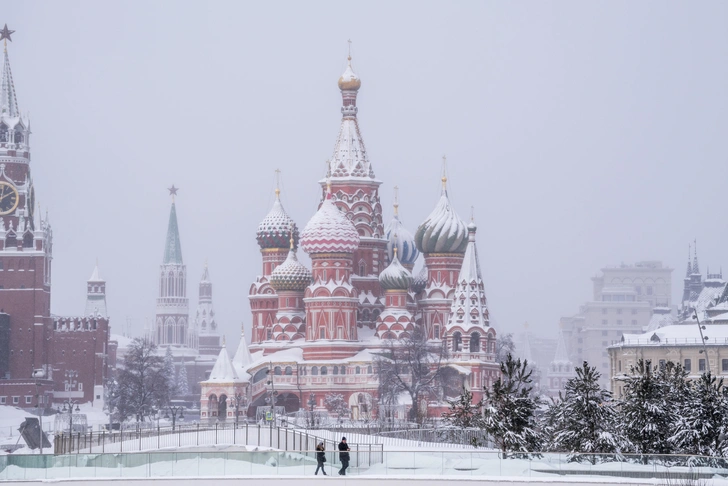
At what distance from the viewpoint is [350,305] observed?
9150 centimetres

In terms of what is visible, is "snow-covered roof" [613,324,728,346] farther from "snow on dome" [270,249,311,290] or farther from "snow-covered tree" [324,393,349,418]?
"snow on dome" [270,249,311,290]

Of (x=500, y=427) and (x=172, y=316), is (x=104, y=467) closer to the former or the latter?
(x=500, y=427)

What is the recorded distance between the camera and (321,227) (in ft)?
298

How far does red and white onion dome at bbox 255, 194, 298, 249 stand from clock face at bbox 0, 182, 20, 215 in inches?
978

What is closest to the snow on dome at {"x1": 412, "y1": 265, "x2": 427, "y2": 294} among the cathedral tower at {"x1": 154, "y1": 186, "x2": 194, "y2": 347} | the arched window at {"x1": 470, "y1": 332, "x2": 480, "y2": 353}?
the arched window at {"x1": 470, "y1": 332, "x2": 480, "y2": 353}

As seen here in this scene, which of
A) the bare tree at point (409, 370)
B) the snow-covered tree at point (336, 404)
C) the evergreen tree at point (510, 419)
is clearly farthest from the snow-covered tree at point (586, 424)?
the snow-covered tree at point (336, 404)

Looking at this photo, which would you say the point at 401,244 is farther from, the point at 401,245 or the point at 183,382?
the point at 183,382

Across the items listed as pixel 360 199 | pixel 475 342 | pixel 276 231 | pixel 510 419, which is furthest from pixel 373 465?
pixel 276 231

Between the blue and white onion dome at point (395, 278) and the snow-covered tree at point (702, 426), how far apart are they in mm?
50643

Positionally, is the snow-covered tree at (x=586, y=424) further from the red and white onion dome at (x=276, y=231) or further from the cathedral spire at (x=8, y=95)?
the cathedral spire at (x=8, y=95)

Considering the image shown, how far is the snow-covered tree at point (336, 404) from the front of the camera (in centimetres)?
8914

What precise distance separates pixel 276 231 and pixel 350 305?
26.6ft

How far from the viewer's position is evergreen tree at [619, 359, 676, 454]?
4069 centimetres

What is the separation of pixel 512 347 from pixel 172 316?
89046 mm
